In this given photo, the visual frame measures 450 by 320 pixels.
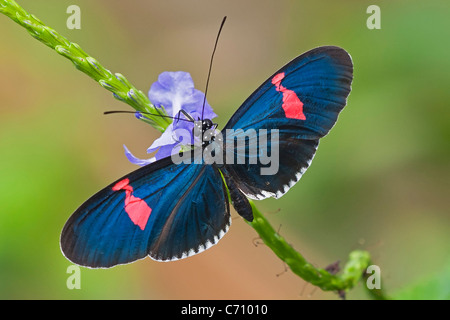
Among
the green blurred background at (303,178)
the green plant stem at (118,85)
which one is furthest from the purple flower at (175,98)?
the green blurred background at (303,178)

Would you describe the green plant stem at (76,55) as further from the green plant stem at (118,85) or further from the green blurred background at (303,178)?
the green blurred background at (303,178)

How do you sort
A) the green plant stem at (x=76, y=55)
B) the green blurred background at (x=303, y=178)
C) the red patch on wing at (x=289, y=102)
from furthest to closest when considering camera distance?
1. the green blurred background at (x=303, y=178)
2. the red patch on wing at (x=289, y=102)
3. the green plant stem at (x=76, y=55)

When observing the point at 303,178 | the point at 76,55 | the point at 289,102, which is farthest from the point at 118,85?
the point at 303,178

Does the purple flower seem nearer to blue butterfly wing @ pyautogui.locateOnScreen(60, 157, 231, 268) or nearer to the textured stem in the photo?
blue butterfly wing @ pyautogui.locateOnScreen(60, 157, 231, 268)

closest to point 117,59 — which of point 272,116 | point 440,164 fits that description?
point 440,164

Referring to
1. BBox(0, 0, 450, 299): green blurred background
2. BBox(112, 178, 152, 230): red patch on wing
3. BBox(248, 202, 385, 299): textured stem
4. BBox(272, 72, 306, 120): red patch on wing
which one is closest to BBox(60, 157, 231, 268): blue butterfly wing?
BBox(112, 178, 152, 230): red patch on wing

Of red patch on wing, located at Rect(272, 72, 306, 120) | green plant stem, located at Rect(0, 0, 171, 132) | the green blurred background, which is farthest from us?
the green blurred background

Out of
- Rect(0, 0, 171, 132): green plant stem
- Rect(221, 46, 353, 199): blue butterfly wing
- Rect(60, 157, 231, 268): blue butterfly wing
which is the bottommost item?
Rect(60, 157, 231, 268): blue butterfly wing
